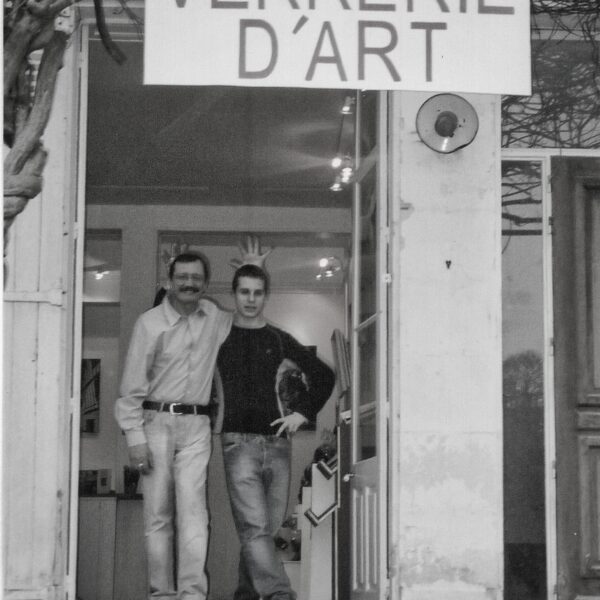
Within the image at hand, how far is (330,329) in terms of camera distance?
12141mm

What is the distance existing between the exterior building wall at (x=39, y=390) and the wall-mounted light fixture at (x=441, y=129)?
5.92 feet

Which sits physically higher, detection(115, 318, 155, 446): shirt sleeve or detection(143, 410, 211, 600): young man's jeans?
detection(115, 318, 155, 446): shirt sleeve

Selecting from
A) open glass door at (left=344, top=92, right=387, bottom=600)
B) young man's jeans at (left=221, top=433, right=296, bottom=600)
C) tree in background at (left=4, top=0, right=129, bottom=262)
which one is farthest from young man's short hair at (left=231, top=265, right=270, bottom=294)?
tree in background at (left=4, top=0, right=129, bottom=262)

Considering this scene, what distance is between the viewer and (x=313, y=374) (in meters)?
7.20

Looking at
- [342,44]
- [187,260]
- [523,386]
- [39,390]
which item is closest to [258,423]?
[187,260]

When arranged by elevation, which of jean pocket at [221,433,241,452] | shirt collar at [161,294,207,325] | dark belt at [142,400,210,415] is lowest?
jean pocket at [221,433,241,452]

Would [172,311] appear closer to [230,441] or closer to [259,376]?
[259,376]

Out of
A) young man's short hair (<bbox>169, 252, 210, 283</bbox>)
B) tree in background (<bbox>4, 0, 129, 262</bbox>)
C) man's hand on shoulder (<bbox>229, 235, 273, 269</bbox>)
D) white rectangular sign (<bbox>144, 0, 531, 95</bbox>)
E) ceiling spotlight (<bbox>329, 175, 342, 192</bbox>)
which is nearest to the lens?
tree in background (<bbox>4, 0, 129, 262</bbox>)

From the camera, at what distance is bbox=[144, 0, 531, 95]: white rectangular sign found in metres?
3.71

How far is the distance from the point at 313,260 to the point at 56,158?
5925 mm

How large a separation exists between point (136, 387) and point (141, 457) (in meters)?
0.38

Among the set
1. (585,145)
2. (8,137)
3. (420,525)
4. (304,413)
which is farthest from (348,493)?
(8,137)

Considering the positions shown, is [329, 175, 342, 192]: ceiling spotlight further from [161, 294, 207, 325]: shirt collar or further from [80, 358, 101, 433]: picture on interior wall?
[161, 294, 207, 325]: shirt collar

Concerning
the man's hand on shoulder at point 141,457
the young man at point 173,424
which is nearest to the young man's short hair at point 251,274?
the young man at point 173,424
